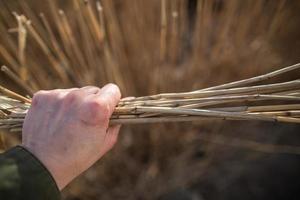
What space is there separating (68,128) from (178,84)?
2.14 ft

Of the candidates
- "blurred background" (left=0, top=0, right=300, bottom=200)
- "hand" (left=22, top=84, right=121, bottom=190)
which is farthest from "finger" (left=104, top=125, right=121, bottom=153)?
"blurred background" (left=0, top=0, right=300, bottom=200)

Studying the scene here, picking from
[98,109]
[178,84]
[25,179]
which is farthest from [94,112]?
[178,84]

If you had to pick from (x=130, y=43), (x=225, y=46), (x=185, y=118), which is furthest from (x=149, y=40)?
(x=185, y=118)

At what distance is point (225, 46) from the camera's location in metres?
1.24

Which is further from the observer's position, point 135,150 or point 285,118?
point 135,150

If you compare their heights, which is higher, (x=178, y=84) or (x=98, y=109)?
(x=98, y=109)

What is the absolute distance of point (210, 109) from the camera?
0.66 meters

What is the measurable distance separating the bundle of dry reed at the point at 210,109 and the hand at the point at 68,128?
1.8 inches

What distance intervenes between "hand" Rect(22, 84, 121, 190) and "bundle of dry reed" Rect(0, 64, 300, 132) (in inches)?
1.8

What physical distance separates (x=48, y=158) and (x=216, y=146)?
76 cm

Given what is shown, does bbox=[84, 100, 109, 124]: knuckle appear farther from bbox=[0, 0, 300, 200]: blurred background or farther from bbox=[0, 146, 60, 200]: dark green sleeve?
bbox=[0, 0, 300, 200]: blurred background

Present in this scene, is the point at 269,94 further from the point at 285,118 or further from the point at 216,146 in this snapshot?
the point at 216,146

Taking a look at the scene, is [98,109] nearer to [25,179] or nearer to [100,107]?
[100,107]

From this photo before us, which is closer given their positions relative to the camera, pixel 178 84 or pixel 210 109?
pixel 210 109
